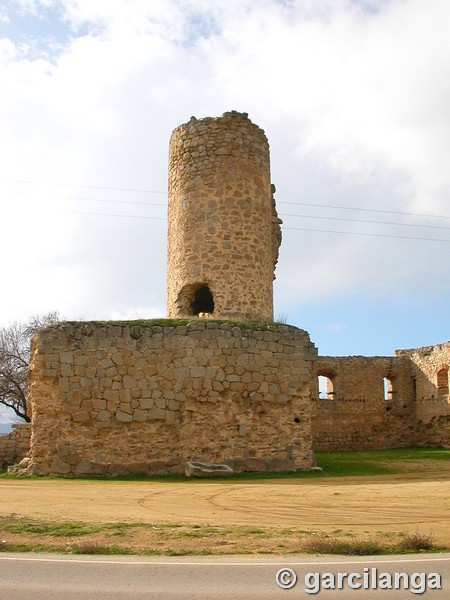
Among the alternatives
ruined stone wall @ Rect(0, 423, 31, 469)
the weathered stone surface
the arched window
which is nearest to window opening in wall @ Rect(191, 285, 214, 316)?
the arched window

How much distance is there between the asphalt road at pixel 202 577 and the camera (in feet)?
16.5

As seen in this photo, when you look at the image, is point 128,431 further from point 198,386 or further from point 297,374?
point 297,374

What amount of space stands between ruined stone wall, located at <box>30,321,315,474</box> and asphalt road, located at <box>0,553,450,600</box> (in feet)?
26.1

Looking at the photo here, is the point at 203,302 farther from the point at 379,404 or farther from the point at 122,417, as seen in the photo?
the point at 379,404

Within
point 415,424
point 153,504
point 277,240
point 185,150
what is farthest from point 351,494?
point 415,424

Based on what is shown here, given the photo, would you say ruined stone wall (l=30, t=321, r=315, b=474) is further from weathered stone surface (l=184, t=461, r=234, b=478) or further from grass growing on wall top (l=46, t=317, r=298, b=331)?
weathered stone surface (l=184, t=461, r=234, b=478)

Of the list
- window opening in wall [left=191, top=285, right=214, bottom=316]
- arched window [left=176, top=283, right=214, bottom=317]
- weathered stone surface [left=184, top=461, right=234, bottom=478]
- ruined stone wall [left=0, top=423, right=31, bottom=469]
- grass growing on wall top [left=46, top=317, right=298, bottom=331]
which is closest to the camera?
weathered stone surface [left=184, top=461, right=234, bottom=478]

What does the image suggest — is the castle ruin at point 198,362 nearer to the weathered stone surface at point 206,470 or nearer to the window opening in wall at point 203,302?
the window opening in wall at point 203,302

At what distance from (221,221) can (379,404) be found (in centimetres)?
1452

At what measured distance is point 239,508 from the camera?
31.0 feet

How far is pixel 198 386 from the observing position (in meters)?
14.8

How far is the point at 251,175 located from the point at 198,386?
19.3 feet

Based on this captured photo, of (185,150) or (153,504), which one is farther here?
(185,150)

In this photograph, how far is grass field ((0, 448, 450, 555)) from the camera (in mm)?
6762
